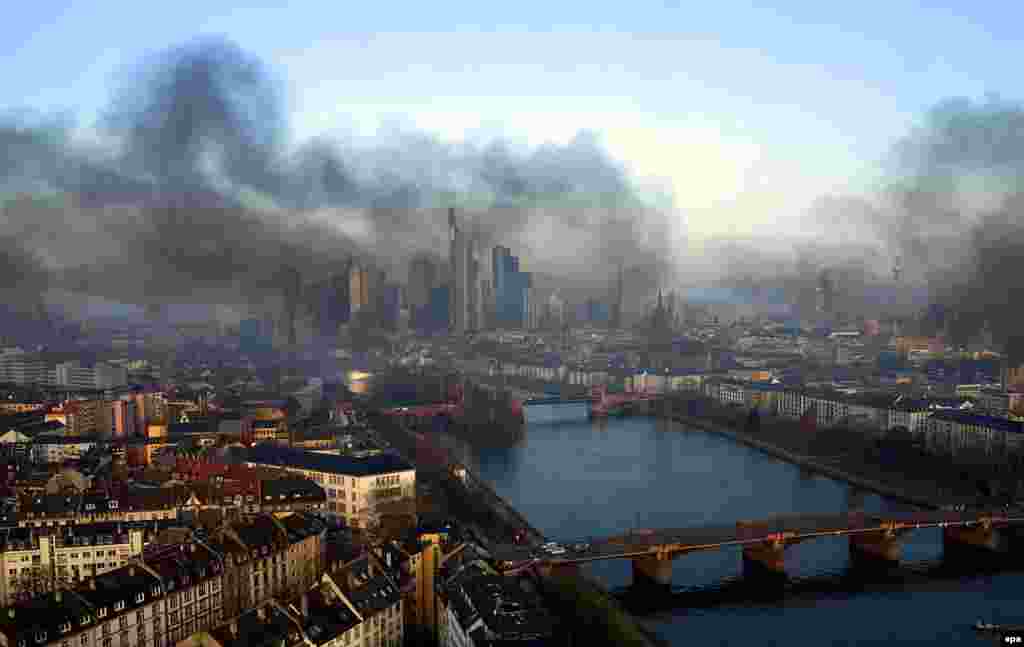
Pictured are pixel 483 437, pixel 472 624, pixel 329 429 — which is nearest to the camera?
pixel 472 624

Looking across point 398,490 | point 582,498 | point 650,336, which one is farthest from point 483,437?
point 650,336

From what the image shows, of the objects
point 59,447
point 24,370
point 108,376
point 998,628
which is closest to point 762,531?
point 998,628

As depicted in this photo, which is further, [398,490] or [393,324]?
[393,324]

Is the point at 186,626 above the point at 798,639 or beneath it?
above

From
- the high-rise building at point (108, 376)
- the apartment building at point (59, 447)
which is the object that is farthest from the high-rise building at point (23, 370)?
the apartment building at point (59, 447)

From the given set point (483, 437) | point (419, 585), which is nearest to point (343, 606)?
point (419, 585)

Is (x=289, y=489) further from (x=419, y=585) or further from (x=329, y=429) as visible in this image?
(x=329, y=429)

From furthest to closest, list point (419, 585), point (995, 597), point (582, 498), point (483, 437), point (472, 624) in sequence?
point (483, 437) → point (582, 498) → point (995, 597) → point (419, 585) → point (472, 624)

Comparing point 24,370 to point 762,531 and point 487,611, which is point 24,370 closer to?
point 762,531
